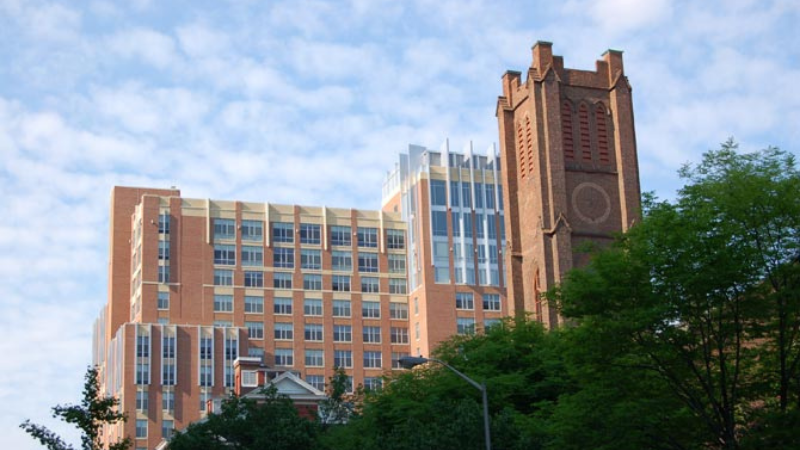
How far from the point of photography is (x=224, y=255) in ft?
459

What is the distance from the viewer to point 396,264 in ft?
480

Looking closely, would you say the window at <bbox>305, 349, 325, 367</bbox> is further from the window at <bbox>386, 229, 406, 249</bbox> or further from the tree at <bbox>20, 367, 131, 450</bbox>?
the tree at <bbox>20, 367, 131, 450</bbox>

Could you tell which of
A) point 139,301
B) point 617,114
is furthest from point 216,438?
point 139,301

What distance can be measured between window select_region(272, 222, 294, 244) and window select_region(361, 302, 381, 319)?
11455 millimetres

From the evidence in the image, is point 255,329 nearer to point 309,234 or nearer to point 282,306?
point 282,306

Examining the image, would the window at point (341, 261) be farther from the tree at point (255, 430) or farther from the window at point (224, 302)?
the tree at point (255, 430)

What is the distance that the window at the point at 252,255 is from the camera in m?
141

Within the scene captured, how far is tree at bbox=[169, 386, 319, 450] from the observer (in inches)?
2061

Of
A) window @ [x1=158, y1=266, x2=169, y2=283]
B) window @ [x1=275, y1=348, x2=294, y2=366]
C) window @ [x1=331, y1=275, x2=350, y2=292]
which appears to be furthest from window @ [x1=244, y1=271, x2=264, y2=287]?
window @ [x1=158, y1=266, x2=169, y2=283]

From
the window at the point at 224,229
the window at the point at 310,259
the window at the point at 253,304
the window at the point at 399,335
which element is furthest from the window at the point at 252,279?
the window at the point at 399,335

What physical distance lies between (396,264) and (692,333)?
4299 inches

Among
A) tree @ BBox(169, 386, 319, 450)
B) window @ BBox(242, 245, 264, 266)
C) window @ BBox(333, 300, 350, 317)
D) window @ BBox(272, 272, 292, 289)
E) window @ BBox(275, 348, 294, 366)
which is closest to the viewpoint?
tree @ BBox(169, 386, 319, 450)

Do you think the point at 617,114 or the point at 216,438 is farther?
the point at 617,114

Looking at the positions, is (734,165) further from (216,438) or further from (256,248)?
(256,248)
